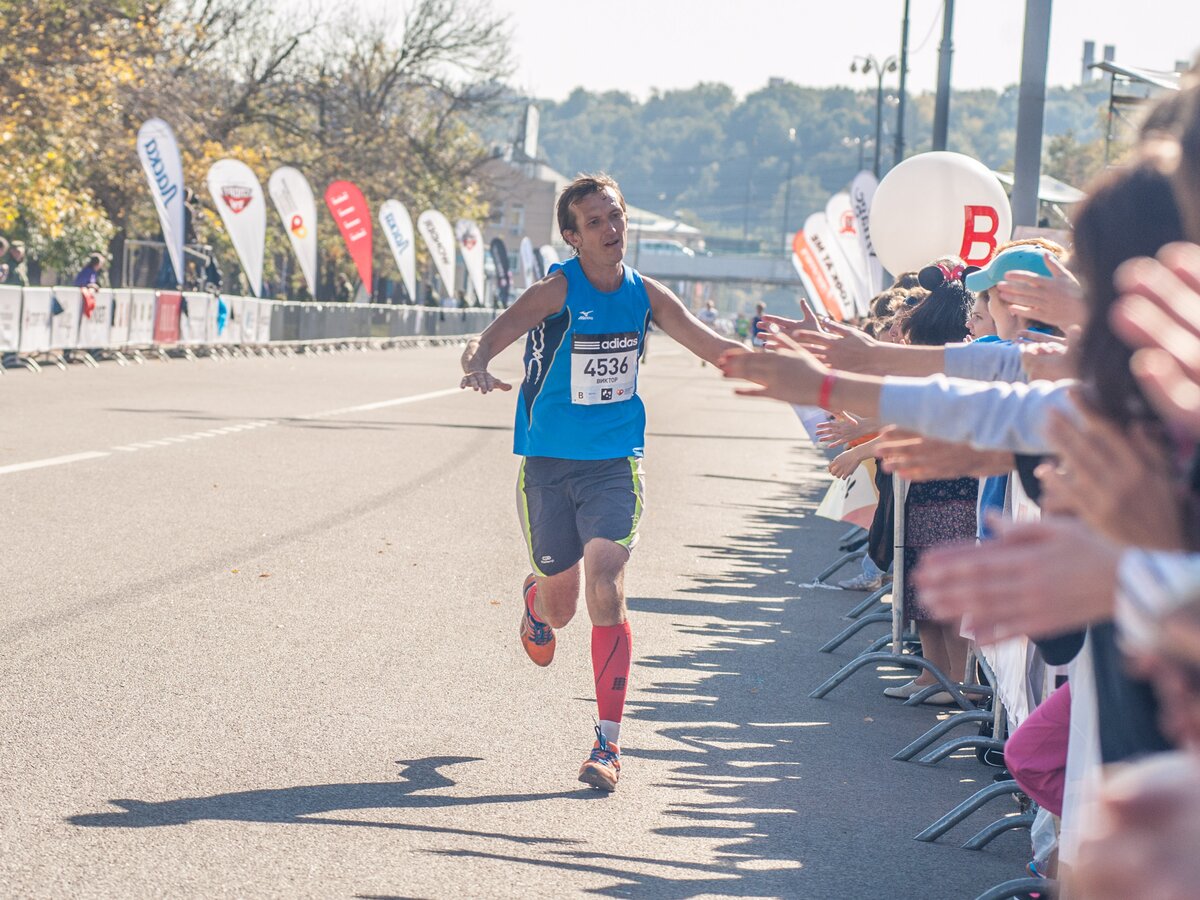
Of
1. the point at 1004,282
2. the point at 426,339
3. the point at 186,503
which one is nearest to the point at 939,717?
the point at 1004,282

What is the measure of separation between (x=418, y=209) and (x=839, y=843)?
57438 mm

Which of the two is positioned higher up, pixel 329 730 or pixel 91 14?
pixel 91 14

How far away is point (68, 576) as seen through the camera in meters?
8.67

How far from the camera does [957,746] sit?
606 centimetres

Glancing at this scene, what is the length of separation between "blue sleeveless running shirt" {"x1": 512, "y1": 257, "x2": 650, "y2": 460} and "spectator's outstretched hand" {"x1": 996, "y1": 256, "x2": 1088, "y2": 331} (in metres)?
2.53

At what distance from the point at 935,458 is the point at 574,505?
345 centimetres

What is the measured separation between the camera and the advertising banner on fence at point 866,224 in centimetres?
1894

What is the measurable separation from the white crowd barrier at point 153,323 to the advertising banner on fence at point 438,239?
4.78 m

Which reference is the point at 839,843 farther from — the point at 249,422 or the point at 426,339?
the point at 426,339

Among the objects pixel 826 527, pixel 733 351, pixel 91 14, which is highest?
pixel 91 14

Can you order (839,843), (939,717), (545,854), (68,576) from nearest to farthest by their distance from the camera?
(545,854) → (839,843) → (939,717) → (68,576)

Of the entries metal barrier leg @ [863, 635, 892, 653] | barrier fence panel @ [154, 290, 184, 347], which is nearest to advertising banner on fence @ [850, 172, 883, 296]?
metal barrier leg @ [863, 635, 892, 653]

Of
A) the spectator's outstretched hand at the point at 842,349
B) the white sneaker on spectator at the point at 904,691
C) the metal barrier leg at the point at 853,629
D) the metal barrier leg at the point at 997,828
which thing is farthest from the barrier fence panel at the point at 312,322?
the spectator's outstretched hand at the point at 842,349

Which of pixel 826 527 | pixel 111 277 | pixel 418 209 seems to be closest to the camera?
pixel 826 527
